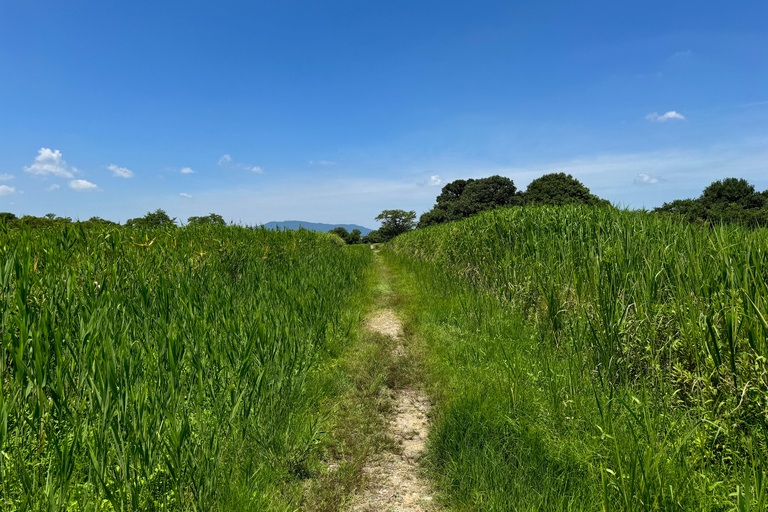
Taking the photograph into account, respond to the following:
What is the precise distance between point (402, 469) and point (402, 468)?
0.01 metres

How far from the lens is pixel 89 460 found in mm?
1951

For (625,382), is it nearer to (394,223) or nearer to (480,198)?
(480,198)

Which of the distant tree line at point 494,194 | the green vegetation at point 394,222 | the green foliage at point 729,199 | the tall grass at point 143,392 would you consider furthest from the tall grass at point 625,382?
the green vegetation at point 394,222

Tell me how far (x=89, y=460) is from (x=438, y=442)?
2.40 metres

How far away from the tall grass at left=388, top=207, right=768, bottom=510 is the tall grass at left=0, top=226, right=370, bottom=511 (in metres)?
1.47

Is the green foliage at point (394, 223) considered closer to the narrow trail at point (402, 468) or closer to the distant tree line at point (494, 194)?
the distant tree line at point (494, 194)

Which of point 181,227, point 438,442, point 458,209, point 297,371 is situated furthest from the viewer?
point 458,209

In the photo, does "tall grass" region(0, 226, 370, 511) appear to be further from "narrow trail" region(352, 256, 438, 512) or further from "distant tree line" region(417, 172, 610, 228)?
"distant tree line" region(417, 172, 610, 228)

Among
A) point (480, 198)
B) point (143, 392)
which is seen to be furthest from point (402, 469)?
point (480, 198)

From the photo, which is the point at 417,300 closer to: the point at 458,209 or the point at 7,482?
the point at 7,482

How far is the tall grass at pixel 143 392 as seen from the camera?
5.98ft

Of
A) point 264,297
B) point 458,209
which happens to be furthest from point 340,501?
point 458,209

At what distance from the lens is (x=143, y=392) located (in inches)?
74.6

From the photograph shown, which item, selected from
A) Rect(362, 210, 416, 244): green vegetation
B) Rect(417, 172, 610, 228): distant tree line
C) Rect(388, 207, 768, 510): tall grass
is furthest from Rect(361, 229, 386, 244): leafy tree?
Rect(388, 207, 768, 510): tall grass
